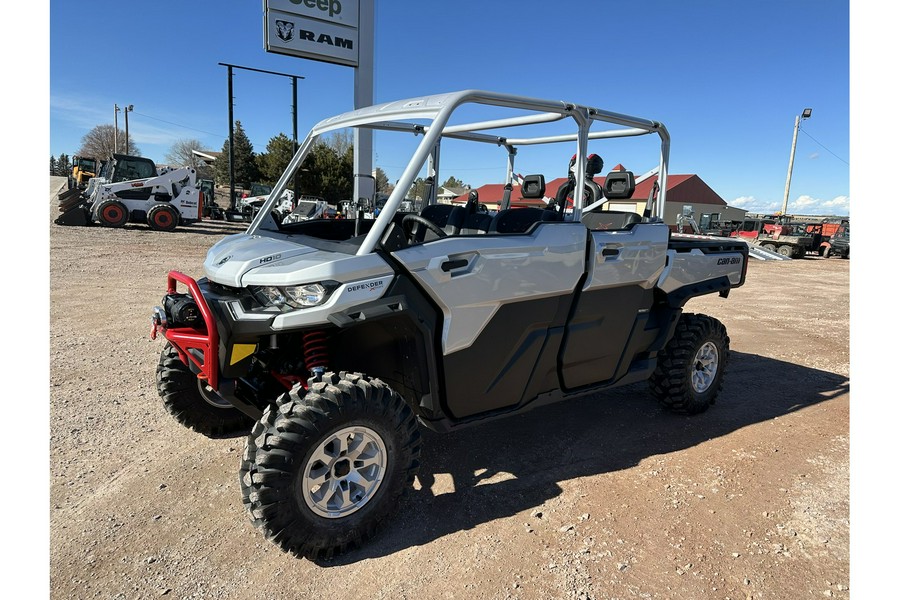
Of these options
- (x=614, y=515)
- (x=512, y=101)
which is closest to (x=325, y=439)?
(x=614, y=515)

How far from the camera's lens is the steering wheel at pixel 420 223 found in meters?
3.16

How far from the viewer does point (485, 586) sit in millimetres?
2590

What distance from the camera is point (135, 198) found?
19562 millimetres

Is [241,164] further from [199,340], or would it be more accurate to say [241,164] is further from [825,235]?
[199,340]

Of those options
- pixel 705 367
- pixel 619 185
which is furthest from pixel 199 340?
pixel 705 367

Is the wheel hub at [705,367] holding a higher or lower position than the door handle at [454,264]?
lower

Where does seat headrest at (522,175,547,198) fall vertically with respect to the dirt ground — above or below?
above

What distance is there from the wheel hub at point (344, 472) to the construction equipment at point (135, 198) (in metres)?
19.8

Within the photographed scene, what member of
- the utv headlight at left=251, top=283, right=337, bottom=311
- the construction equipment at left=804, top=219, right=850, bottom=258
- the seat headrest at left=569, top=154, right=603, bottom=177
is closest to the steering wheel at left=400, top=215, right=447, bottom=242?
the utv headlight at left=251, top=283, right=337, bottom=311

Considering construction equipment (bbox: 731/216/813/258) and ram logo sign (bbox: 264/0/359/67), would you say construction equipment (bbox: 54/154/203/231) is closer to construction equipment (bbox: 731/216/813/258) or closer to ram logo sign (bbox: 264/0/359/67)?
ram logo sign (bbox: 264/0/359/67)

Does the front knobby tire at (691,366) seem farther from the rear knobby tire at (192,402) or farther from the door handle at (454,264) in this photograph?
the rear knobby tire at (192,402)

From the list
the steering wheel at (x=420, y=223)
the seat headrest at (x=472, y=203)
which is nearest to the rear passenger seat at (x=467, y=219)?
the seat headrest at (x=472, y=203)

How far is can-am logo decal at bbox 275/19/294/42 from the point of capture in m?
15.8

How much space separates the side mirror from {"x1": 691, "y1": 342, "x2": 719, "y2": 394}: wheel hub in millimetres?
1587
